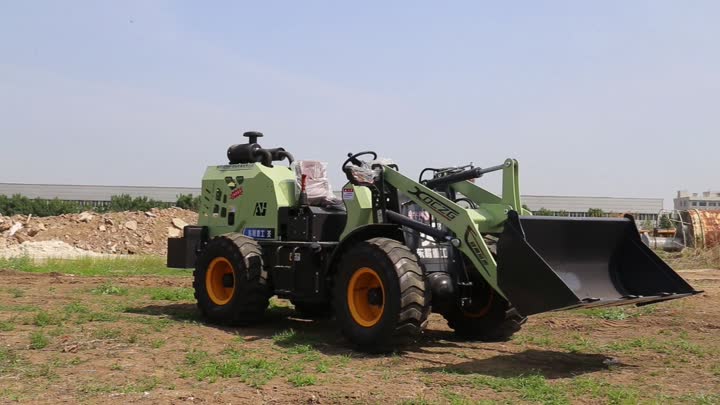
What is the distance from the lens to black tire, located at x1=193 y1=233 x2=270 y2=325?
10039 millimetres

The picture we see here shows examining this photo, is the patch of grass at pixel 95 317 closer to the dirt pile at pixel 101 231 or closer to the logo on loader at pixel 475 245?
the logo on loader at pixel 475 245

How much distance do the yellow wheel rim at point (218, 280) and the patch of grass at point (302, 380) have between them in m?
3.89

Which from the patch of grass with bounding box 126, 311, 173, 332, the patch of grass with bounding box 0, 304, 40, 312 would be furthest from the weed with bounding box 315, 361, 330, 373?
the patch of grass with bounding box 0, 304, 40, 312

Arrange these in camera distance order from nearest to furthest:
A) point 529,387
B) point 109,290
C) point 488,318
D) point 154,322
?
point 529,387 → point 488,318 → point 154,322 → point 109,290

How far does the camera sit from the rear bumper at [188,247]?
38.6ft

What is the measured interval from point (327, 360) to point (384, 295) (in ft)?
2.94

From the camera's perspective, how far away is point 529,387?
21.5 ft

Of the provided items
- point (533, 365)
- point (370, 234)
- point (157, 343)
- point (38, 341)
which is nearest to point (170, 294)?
point (157, 343)

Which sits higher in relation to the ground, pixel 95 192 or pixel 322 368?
pixel 95 192

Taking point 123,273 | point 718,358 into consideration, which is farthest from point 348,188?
point 123,273

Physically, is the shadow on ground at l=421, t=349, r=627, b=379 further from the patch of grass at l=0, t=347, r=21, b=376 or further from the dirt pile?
the dirt pile

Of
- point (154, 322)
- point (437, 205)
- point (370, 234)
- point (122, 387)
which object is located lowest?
point (122, 387)

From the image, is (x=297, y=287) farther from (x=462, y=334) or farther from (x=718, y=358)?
(x=718, y=358)

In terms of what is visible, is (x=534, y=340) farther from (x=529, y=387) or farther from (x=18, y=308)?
(x=18, y=308)
